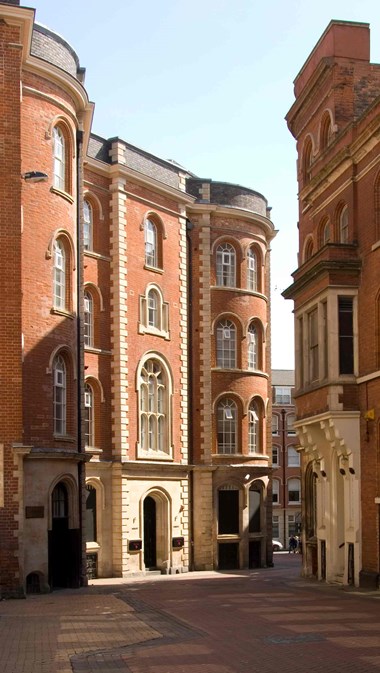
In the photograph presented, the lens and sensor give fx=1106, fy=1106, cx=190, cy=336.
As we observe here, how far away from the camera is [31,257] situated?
3102 centimetres

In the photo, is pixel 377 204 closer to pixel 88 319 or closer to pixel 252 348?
pixel 88 319

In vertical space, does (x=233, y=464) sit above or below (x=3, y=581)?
above

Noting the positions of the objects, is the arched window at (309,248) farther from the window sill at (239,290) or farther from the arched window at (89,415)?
Result: the window sill at (239,290)

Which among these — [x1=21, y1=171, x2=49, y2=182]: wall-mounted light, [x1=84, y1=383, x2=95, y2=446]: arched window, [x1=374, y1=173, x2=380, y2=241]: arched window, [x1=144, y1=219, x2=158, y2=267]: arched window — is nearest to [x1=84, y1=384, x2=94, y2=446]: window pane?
[x1=84, y1=383, x2=95, y2=446]: arched window

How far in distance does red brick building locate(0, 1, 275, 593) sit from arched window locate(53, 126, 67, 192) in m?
0.06

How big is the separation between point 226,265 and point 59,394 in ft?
54.2

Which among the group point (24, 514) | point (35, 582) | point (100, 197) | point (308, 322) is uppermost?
point (100, 197)

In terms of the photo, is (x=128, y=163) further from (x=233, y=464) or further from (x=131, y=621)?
(x=131, y=621)

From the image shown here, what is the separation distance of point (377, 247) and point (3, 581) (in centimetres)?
1263

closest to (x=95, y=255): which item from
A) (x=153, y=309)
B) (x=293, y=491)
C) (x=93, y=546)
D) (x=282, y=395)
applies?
(x=153, y=309)

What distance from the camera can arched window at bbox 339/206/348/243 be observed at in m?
31.6

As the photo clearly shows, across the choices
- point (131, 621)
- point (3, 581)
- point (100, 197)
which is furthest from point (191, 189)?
point (131, 621)

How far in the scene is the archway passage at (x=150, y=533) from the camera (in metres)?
42.5

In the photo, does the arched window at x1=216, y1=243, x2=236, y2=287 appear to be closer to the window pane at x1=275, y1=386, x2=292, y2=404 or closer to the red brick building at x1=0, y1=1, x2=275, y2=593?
the red brick building at x1=0, y1=1, x2=275, y2=593
